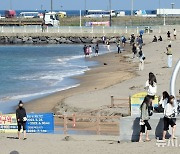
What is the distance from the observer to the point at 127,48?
59.6 meters

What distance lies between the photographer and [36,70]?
44.7 metres

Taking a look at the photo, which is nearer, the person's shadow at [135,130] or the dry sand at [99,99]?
the dry sand at [99,99]

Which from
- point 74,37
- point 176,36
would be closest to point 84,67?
point 176,36

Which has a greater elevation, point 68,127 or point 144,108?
point 144,108

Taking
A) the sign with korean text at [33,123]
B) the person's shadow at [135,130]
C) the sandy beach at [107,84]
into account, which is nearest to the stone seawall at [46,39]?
the sandy beach at [107,84]

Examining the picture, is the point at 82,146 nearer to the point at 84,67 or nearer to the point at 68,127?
the point at 68,127

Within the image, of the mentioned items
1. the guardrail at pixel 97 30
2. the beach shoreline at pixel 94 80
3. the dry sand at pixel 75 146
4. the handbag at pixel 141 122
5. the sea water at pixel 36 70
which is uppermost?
the handbag at pixel 141 122

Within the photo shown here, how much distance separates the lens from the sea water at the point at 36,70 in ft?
102

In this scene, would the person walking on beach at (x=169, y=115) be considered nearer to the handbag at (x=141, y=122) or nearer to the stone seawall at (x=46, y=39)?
the handbag at (x=141, y=122)

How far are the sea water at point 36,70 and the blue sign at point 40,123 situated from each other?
21.7 feet

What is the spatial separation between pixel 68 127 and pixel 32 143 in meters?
2.71

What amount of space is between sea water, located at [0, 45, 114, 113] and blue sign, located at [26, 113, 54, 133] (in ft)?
21.7

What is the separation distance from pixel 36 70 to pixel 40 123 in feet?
87.6

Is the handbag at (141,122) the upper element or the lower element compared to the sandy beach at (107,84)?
upper
